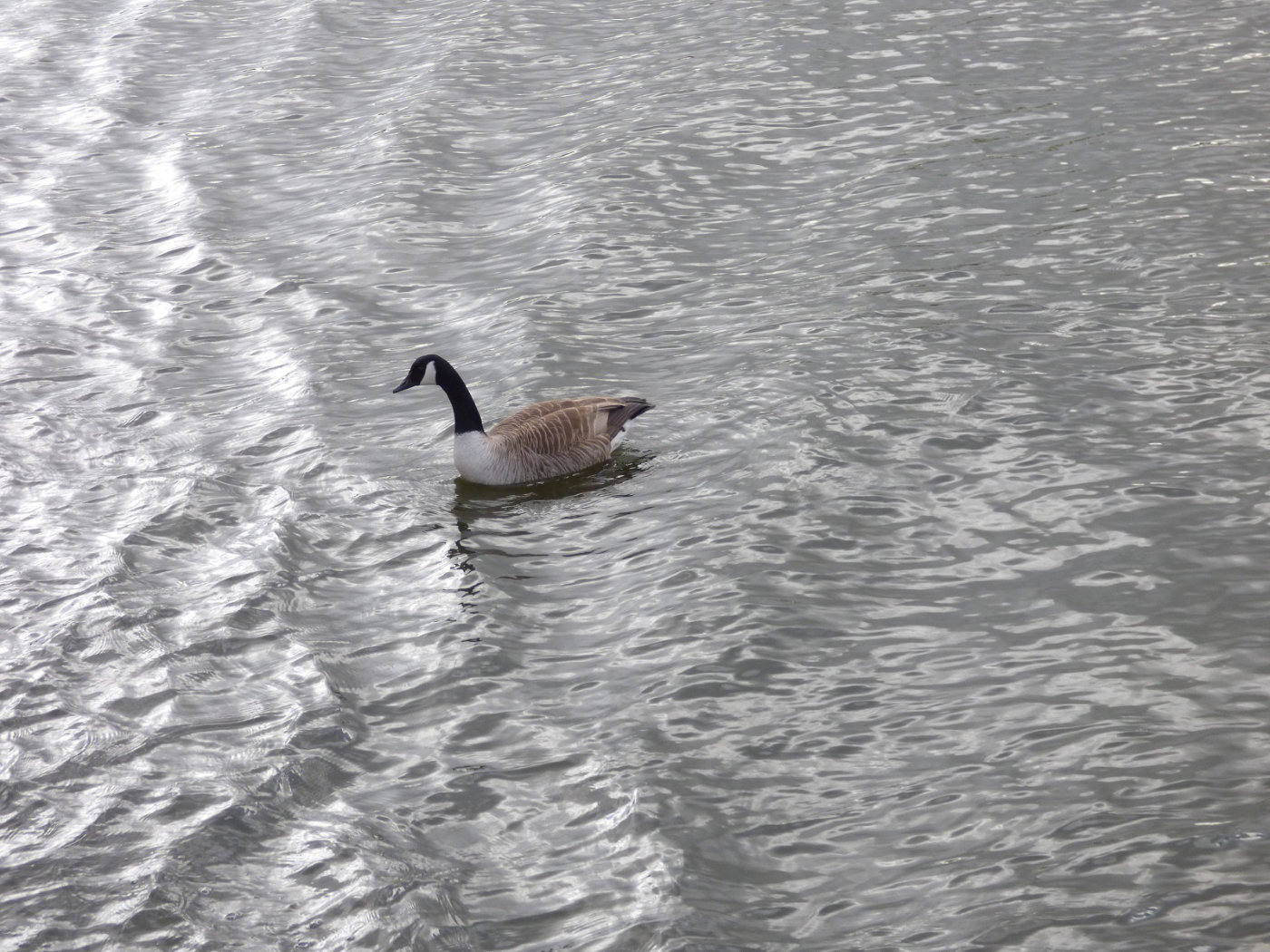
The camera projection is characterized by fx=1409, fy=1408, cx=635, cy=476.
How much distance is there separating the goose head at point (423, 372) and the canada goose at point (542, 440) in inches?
12.5

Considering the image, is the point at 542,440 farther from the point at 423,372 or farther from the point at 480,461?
the point at 423,372

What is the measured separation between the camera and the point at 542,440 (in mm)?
13633

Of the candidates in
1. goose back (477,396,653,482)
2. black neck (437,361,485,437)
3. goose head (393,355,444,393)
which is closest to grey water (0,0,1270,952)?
goose back (477,396,653,482)

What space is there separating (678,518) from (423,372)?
3359mm

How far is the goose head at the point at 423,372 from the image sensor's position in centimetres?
1409

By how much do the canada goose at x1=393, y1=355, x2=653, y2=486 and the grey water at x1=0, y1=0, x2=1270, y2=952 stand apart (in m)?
0.27

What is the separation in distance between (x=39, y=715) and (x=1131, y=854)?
7679 mm

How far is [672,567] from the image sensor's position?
1173 centimetres

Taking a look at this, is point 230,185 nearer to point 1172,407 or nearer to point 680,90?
point 680,90

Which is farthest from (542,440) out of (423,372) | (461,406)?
(423,372)

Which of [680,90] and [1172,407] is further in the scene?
[680,90]

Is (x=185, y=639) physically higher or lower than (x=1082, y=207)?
lower

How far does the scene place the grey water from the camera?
855 cm

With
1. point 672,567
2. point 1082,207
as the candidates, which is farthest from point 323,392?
point 1082,207
